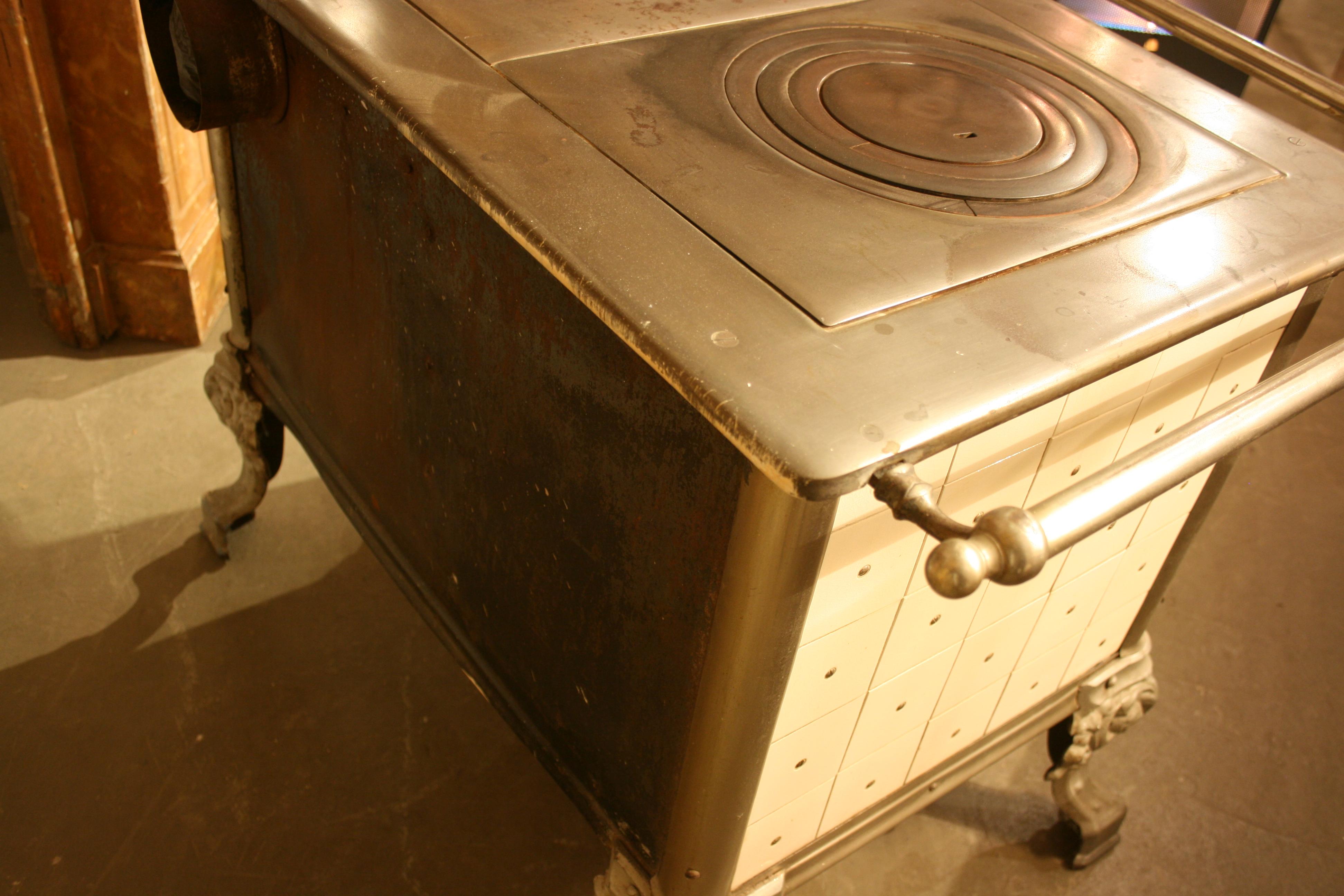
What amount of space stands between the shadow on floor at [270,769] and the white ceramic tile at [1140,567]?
2.40ft

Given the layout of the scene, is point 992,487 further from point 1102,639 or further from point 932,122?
point 1102,639

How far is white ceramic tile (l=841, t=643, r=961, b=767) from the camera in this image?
0.97 metres

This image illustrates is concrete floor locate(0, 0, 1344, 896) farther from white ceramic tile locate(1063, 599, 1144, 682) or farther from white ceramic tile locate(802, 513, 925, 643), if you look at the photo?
white ceramic tile locate(802, 513, 925, 643)

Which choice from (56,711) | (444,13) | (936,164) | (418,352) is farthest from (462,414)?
(56,711)

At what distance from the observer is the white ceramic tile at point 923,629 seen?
896mm

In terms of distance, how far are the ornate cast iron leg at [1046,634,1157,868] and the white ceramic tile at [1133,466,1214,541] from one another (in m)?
Result: 0.22

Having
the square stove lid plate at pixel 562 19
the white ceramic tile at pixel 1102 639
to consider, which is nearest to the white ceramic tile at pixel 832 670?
the white ceramic tile at pixel 1102 639

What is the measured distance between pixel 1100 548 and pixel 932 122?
0.45m

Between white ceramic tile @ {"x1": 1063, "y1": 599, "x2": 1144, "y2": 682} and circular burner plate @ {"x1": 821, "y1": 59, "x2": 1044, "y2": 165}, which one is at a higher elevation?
circular burner plate @ {"x1": 821, "y1": 59, "x2": 1044, "y2": 165}

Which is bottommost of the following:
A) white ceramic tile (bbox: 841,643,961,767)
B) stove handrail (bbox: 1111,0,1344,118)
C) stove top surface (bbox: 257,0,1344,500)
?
white ceramic tile (bbox: 841,643,961,767)

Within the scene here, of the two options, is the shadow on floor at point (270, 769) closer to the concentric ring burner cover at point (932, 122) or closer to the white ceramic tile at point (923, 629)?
the white ceramic tile at point (923, 629)

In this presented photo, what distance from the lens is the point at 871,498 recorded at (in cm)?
73

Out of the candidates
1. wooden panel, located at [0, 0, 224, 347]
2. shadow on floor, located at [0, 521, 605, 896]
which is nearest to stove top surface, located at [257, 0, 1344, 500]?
shadow on floor, located at [0, 521, 605, 896]

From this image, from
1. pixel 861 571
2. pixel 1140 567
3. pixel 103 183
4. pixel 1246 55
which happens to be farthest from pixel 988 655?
pixel 103 183
